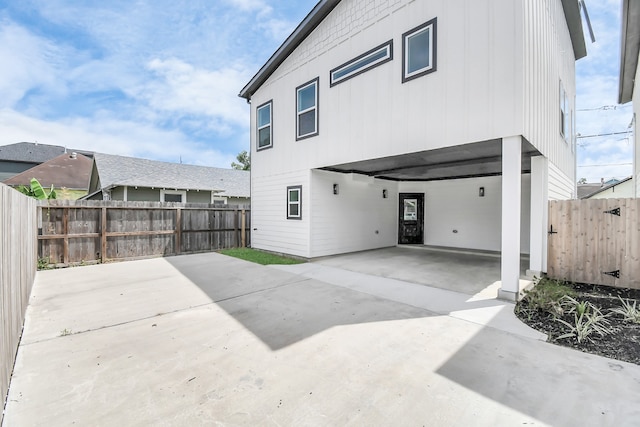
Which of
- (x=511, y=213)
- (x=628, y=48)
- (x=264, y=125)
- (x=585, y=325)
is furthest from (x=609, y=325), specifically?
(x=628, y=48)

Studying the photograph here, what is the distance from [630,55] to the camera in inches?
341

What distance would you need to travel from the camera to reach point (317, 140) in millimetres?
7625

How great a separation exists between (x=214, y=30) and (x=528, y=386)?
11289 mm

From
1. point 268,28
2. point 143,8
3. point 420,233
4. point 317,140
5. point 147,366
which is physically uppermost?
point 268,28

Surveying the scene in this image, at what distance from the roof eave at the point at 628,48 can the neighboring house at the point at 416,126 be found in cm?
109

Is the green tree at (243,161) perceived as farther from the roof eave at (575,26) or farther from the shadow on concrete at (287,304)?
the roof eave at (575,26)

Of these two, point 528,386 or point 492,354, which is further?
point 492,354

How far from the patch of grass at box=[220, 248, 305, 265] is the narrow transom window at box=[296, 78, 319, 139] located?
348cm

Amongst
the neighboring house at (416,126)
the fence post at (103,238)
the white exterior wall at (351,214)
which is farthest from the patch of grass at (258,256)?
the fence post at (103,238)

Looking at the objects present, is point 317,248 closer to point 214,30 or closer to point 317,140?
point 317,140

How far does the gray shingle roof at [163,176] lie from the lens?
43.3 ft

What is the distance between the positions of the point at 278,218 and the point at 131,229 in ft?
14.1

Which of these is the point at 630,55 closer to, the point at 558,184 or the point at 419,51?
the point at 558,184

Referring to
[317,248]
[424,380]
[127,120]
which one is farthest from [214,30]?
[127,120]
